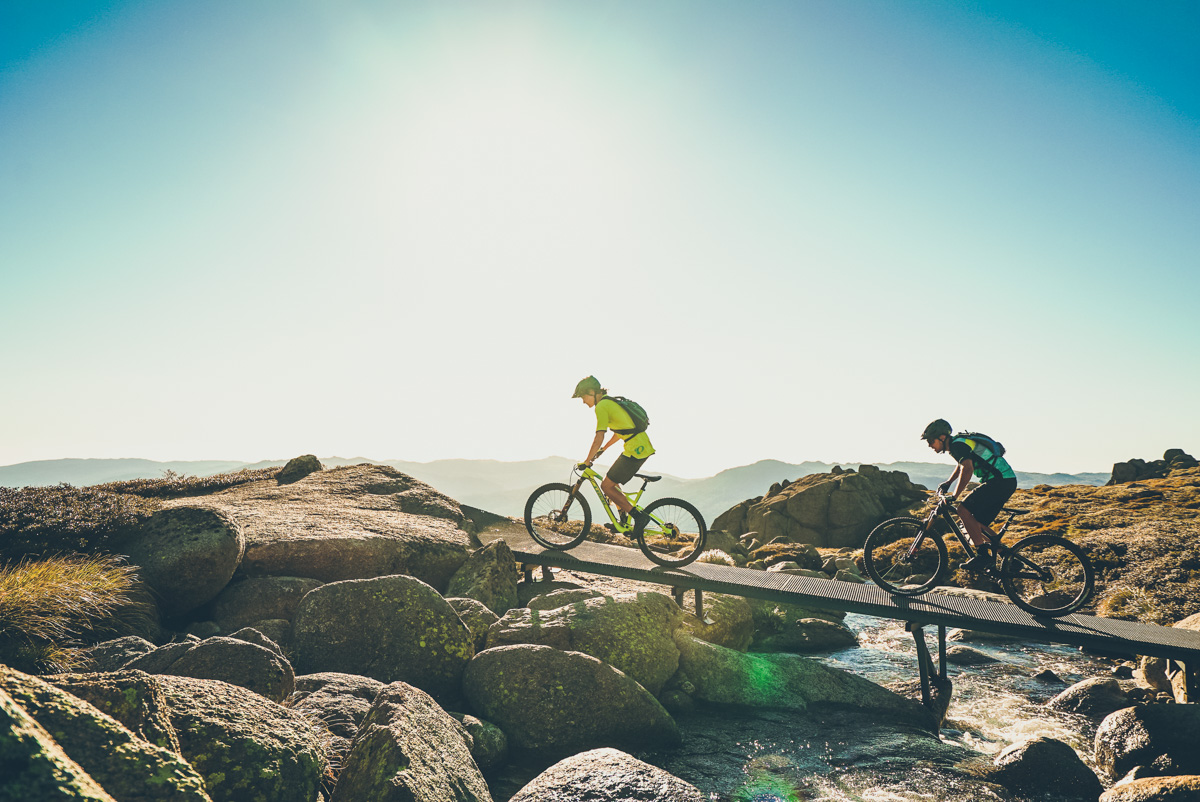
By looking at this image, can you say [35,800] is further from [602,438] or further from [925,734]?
[925,734]

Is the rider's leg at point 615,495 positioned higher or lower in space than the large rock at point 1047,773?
higher

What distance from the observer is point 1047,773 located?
350 inches

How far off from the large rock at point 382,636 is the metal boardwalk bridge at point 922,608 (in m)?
5.13

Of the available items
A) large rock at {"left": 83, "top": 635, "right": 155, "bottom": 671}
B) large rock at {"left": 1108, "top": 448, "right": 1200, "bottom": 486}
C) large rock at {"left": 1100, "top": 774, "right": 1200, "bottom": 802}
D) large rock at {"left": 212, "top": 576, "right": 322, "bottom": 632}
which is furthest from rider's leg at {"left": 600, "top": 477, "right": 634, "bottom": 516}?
large rock at {"left": 1108, "top": 448, "right": 1200, "bottom": 486}

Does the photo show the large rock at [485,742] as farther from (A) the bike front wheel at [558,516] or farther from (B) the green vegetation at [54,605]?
(A) the bike front wheel at [558,516]

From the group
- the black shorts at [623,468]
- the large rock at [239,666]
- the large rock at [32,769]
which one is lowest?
the large rock at [239,666]

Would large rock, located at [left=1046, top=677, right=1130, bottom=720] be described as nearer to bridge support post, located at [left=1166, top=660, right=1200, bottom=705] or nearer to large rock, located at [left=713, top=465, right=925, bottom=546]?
bridge support post, located at [left=1166, top=660, right=1200, bottom=705]

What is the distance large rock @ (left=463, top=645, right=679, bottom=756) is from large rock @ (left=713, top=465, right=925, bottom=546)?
38.8m

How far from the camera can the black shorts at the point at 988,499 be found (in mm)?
11023

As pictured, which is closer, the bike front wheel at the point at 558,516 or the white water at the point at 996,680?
the white water at the point at 996,680

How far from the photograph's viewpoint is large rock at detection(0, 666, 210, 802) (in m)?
3.13

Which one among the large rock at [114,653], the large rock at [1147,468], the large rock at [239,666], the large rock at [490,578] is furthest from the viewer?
the large rock at [1147,468]

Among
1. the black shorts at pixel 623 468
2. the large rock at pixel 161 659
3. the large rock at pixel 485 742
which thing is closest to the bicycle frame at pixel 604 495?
the black shorts at pixel 623 468

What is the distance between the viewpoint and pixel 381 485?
67.3ft
